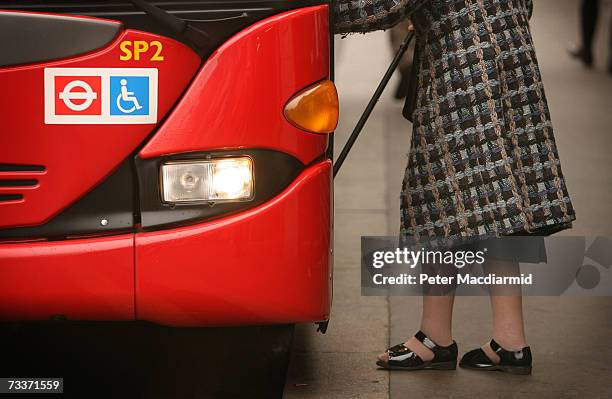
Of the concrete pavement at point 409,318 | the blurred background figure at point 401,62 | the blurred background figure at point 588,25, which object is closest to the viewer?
the concrete pavement at point 409,318

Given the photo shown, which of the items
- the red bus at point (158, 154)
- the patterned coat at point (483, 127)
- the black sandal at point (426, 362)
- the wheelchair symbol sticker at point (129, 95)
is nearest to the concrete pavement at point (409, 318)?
the black sandal at point (426, 362)

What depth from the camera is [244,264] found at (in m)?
3.82

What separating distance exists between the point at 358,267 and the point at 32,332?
5.92 feet

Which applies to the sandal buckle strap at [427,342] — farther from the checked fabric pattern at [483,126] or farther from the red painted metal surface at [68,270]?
the red painted metal surface at [68,270]

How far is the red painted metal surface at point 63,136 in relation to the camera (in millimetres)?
3717

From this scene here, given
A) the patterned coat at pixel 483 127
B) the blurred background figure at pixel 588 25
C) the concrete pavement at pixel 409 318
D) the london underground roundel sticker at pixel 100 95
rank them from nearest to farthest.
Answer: the london underground roundel sticker at pixel 100 95
the patterned coat at pixel 483 127
the concrete pavement at pixel 409 318
the blurred background figure at pixel 588 25

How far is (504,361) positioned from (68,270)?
167cm

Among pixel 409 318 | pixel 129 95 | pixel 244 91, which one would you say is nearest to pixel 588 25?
pixel 409 318

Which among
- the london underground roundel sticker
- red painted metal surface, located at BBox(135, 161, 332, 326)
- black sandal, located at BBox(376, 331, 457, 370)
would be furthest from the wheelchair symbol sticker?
black sandal, located at BBox(376, 331, 457, 370)

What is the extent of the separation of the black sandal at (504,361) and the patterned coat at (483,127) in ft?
1.54

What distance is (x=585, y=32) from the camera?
1328 centimetres

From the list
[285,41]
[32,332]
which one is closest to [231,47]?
[285,41]

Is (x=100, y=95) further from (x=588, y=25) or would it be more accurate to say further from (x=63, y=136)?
(x=588, y=25)

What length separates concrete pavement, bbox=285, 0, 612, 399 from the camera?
176 inches
